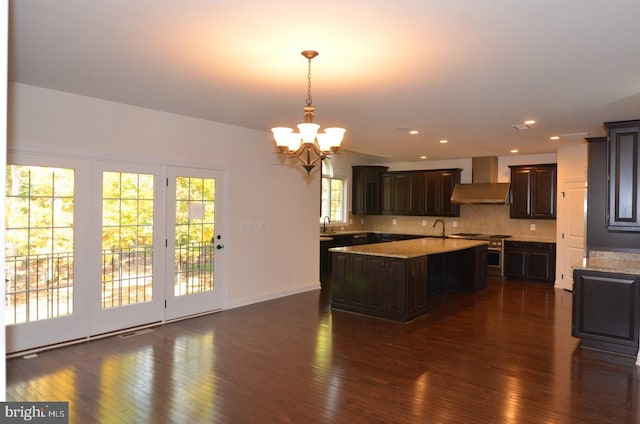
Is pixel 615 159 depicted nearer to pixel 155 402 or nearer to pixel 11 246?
pixel 155 402

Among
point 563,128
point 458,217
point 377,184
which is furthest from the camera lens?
point 377,184

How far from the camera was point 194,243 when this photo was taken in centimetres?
573

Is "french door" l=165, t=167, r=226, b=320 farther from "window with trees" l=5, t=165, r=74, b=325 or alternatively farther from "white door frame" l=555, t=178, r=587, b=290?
"white door frame" l=555, t=178, r=587, b=290

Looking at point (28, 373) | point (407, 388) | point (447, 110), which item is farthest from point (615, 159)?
point (28, 373)

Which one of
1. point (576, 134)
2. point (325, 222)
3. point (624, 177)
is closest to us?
point (624, 177)

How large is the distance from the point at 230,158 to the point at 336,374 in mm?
3494

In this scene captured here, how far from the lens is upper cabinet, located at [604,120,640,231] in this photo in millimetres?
4691

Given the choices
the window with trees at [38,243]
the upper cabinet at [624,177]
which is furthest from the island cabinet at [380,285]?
the window with trees at [38,243]

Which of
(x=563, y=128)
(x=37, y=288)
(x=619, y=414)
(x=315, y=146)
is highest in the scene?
(x=563, y=128)

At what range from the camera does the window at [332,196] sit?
984cm

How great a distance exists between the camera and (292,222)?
713 cm

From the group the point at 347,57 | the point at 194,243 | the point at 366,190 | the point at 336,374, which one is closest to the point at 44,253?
the point at 194,243

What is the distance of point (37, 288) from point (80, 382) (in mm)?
1326

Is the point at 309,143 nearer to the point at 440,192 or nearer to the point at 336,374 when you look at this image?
the point at 336,374
